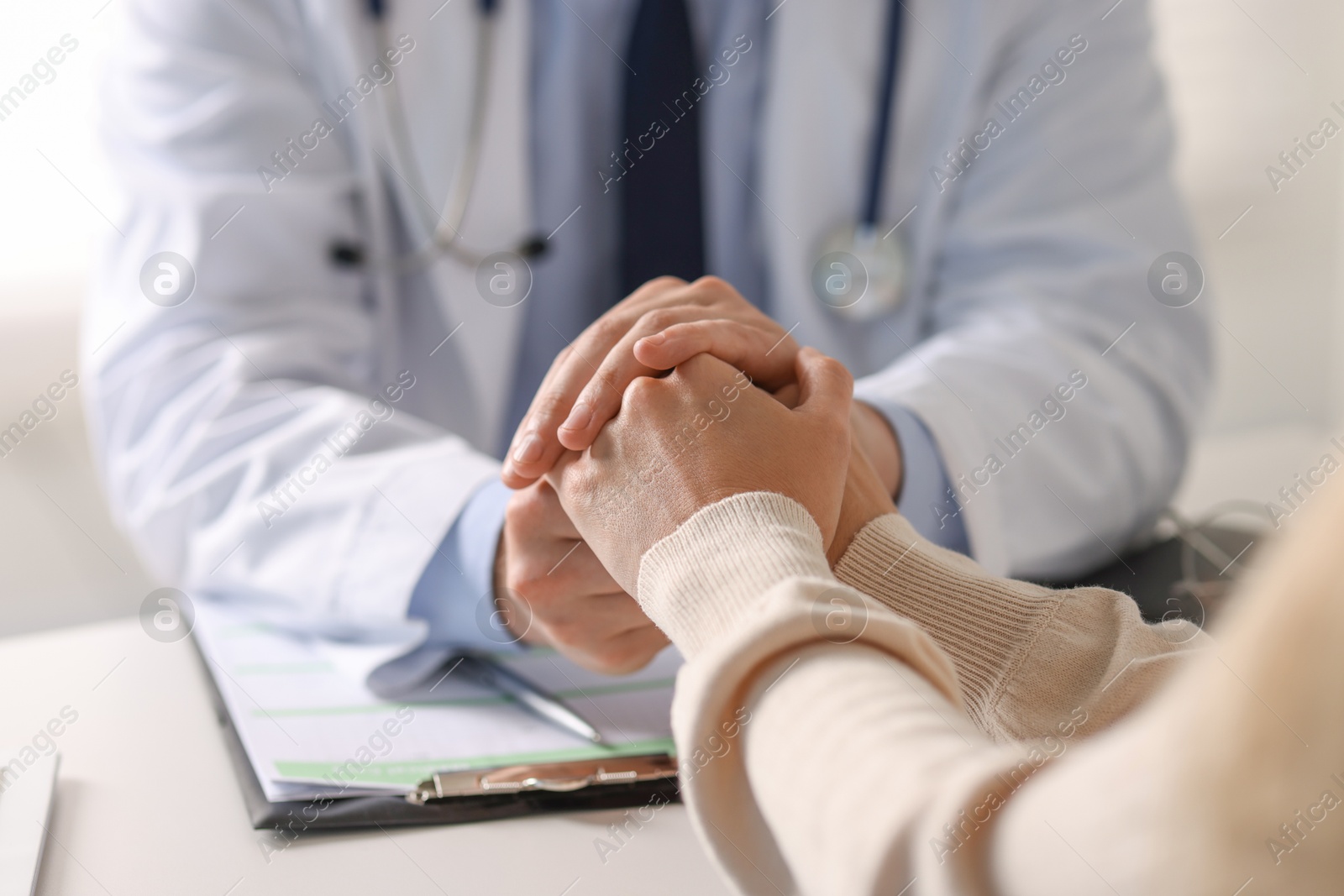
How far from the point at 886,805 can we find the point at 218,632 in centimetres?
65

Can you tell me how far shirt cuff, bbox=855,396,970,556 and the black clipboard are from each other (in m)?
0.30

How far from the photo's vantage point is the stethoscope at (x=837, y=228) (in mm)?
1051

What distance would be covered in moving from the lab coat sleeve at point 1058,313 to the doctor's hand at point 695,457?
228 mm

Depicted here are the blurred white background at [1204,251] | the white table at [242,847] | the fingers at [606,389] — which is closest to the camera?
the white table at [242,847]

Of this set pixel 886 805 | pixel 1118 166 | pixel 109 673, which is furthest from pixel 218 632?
pixel 1118 166

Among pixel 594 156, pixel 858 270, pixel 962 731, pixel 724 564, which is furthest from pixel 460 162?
pixel 962 731

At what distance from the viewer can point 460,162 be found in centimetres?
106

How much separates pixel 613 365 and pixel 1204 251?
1.39m

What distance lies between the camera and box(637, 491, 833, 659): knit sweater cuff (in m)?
0.38

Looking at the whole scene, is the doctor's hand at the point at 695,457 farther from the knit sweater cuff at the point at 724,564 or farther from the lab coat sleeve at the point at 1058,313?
the lab coat sleeve at the point at 1058,313

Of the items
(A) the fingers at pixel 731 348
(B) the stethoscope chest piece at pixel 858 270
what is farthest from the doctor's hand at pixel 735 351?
(B) the stethoscope chest piece at pixel 858 270

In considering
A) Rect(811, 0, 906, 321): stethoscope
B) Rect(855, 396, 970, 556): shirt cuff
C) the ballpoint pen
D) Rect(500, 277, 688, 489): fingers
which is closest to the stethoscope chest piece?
Rect(811, 0, 906, 321): stethoscope

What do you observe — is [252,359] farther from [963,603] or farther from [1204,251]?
[1204,251]

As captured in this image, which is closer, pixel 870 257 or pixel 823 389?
pixel 823 389
